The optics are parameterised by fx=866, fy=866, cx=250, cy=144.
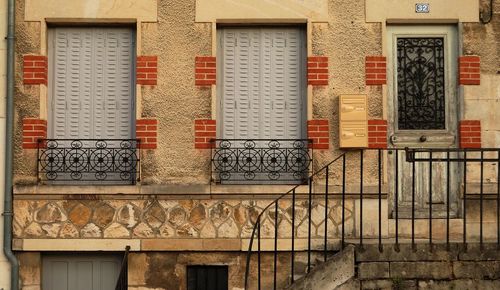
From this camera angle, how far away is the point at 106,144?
1069 centimetres

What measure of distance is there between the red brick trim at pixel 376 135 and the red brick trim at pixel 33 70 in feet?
13.3

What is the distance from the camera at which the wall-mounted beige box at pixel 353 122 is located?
10.4 m

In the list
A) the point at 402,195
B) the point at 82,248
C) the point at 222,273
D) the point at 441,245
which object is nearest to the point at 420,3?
the point at 402,195

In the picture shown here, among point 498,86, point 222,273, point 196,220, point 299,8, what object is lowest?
point 222,273

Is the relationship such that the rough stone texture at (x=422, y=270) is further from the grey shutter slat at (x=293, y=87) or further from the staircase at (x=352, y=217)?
the grey shutter slat at (x=293, y=87)

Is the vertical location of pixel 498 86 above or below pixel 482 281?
above

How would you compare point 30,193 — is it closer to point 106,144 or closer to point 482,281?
point 106,144

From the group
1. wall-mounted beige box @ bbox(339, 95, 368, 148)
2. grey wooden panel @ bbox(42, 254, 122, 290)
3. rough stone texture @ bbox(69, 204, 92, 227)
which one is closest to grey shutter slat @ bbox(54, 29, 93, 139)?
rough stone texture @ bbox(69, 204, 92, 227)

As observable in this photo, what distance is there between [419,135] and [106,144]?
3.89 meters

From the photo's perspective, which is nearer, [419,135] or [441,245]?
[441,245]

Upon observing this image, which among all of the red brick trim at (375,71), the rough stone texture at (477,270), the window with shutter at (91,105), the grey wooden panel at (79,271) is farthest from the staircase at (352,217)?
the window with shutter at (91,105)

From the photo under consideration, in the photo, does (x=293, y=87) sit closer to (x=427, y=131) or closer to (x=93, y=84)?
(x=427, y=131)

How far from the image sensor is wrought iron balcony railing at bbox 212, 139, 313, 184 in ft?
34.9

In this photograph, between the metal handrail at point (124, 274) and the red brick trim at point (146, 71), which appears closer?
the metal handrail at point (124, 274)
